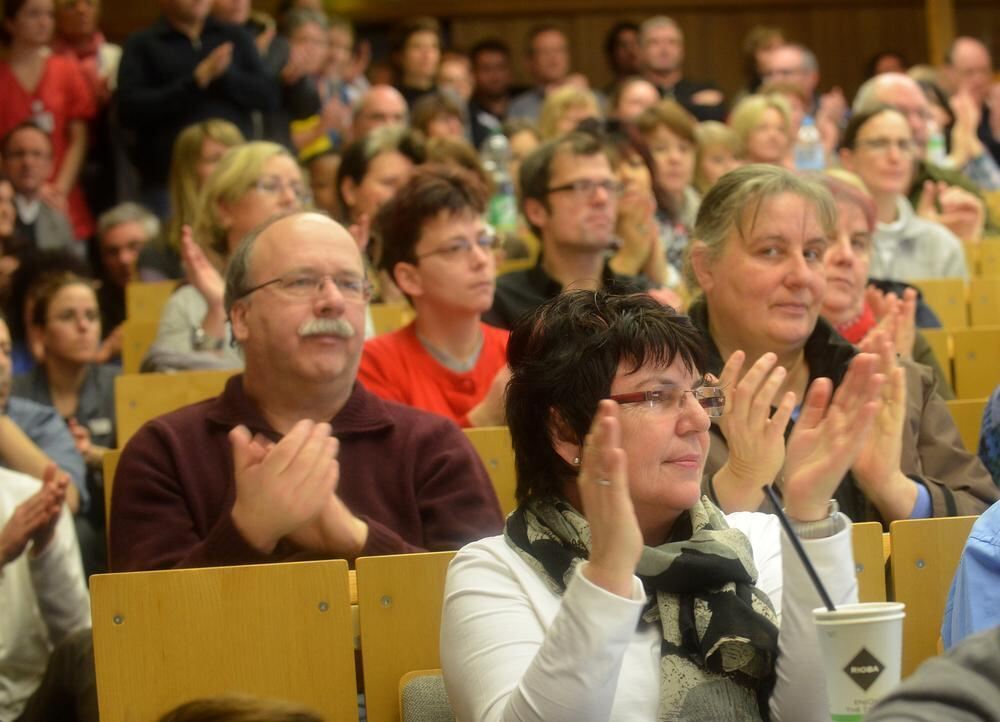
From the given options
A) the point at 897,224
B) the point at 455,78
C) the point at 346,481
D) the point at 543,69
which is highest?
the point at 543,69

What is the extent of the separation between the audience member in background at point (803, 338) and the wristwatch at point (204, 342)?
1.19 metres

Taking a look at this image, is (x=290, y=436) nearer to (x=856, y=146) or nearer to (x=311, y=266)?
(x=311, y=266)

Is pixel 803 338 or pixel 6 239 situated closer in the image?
pixel 803 338

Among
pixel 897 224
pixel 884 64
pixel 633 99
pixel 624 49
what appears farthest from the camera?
pixel 884 64

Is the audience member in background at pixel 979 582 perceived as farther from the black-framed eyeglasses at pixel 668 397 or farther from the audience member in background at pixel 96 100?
the audience member in background at pixel 96 100

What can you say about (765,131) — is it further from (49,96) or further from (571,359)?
(571,359)

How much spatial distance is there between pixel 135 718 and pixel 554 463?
0.65m

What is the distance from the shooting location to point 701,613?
5.71 ft

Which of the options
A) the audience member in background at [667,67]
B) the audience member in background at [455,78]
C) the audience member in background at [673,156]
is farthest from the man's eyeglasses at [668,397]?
the audience member in background at [667,67]

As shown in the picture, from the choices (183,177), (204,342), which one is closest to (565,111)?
(183,177)

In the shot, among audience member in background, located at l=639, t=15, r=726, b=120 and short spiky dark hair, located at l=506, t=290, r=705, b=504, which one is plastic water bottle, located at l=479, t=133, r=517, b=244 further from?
short spiky dark hair, located at l=506, t=290, r=705, b=504

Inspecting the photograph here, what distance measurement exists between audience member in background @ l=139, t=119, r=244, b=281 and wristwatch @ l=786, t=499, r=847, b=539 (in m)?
3.12

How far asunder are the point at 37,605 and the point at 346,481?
745 millimetres

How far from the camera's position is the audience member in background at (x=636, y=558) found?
156 cm
